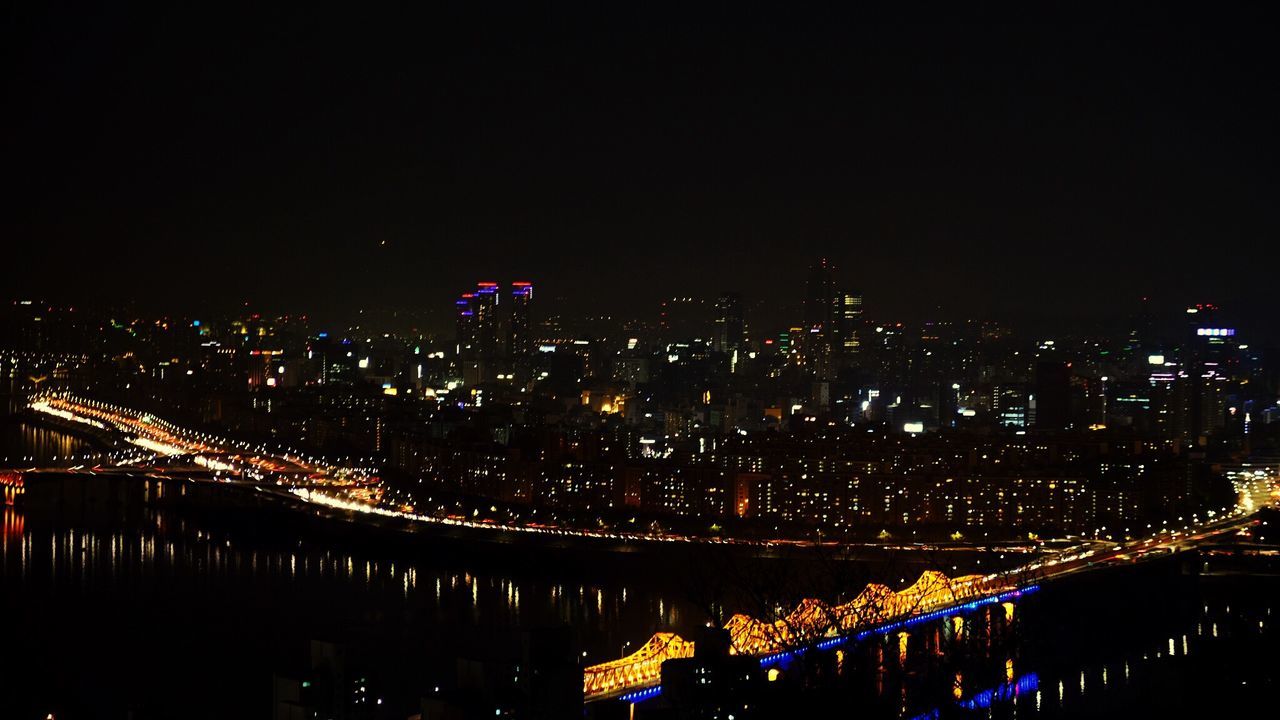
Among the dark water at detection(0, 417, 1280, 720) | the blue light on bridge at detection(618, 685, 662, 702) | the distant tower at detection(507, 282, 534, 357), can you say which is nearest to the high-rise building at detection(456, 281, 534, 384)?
the distant tower at detection(507, 282, 534, 357)

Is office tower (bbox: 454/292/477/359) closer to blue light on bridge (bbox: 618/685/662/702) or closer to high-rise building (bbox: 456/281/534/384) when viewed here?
high-rise building (bbox: 456/281/534/384)

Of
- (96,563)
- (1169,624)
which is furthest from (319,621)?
(1169,624)

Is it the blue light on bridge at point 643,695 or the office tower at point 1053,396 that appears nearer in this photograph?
the blue light on bridge at point 643,695

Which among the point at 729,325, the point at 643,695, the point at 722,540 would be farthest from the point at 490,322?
the point at 643,695

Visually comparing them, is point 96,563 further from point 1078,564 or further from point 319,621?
point 1078,564

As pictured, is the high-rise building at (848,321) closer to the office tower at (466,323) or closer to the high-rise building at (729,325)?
the high-rise building at (729,325)

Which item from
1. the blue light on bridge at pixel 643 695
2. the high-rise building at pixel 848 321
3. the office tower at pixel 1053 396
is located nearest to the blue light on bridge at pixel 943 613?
the blue light on bridge at pixel 643 695

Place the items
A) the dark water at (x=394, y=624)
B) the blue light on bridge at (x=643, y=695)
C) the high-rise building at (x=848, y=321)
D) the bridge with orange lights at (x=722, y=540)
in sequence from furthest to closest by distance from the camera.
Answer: the high-rise building at (x=848, y=321) < the blue light on bridge at (x=643, y=695) < the dark water at (x=394, y=624) < the bridge with orange lights at (x=722, y=540)
